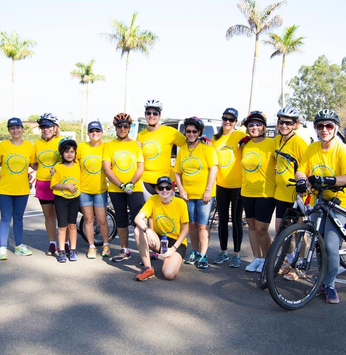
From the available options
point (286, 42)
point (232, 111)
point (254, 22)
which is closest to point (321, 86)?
point (286, 42)

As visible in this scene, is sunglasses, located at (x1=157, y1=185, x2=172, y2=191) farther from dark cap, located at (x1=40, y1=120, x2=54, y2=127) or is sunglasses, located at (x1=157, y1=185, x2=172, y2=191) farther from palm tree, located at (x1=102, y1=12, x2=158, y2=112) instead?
palm tree, located at (x1=102, y1=12, x2=158, y2=112)

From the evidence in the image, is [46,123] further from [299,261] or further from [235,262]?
[299,261]

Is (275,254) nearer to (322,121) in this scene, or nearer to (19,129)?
(322,121)

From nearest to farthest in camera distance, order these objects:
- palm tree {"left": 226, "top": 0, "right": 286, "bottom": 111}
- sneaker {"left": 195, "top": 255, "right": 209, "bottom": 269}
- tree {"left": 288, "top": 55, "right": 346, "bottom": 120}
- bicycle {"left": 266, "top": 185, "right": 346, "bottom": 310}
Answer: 1. bicycle {"left": 266, "top": 185, "right": 346, "bottom": 310}
2. sneaker {"left": 195, "top": 255, "right": 209, "bottom": 269}
3. palm tree {"left": 226, "top": 0, "right": 286, "bottom": 111}
4. tree {"left": 288, "top": 55, "right": 346, "bottom": 120}

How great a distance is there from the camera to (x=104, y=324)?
395cm

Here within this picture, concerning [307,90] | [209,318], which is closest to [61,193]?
[209,318]

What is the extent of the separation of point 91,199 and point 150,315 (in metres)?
2.53

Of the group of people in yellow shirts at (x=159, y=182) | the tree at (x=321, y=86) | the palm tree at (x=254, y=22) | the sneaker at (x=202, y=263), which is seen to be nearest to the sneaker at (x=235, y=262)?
the group of people in yellow shirts at (x=159, y=182)

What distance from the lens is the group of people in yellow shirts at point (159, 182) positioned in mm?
5387

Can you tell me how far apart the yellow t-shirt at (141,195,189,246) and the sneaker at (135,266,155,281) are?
0.54 metres

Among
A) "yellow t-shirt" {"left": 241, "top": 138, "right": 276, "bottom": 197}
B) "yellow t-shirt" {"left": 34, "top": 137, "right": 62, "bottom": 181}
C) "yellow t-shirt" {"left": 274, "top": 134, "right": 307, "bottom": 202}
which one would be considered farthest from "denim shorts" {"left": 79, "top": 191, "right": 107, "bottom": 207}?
"yellow t-shirt" {"left": 274, "top": 134, "right": 307, "bottom": 202}

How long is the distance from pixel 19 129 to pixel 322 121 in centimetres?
425

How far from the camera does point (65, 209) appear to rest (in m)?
6.02

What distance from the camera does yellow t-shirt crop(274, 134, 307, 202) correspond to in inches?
201
